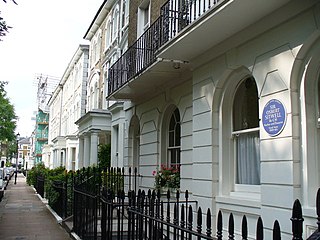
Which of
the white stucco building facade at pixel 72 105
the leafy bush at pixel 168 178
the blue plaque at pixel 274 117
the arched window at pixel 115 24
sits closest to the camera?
the blue plaque at pixel 274 117

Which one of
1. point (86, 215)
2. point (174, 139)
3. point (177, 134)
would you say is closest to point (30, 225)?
point (86, 215)

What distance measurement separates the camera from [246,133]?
7242 mm

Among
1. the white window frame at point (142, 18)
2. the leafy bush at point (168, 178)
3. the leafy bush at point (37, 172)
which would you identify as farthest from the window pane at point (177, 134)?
the leafy bush at point (37, 172)

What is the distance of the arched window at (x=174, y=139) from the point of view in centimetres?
1104

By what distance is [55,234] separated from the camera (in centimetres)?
1060

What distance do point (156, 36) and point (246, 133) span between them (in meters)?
4.05

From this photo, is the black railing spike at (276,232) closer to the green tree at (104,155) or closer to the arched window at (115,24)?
the green tree at (104,155)

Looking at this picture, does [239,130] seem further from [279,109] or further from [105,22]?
[105,22]

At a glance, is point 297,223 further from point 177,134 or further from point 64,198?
point 64,198

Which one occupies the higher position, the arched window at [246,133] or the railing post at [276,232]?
the arched window at [246,133]

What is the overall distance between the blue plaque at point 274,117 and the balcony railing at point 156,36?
187cm

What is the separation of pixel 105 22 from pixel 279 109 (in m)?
18.1

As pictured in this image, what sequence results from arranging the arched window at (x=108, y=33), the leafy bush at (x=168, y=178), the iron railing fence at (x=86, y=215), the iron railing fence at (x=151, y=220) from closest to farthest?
the iron railing fence at (x=151, y=220) < the iron railing fence at (x=86, y=215) < the leafy bush at (x=168, y=178) < the arched window at (x=108, y=33)

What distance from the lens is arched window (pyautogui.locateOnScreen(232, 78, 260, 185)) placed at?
6950mm
